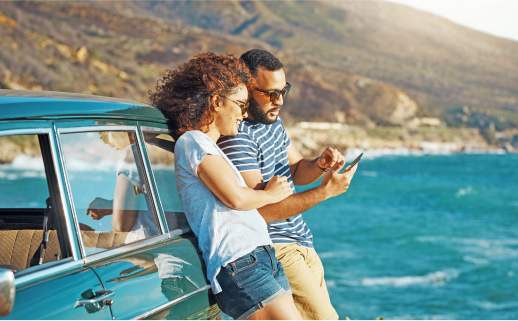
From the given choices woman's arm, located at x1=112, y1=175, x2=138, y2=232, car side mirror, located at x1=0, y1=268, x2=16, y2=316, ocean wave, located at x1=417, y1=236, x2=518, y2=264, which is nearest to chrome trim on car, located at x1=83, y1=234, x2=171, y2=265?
woman's arm, located at x1=112, y1=175, x2=138, y2=232

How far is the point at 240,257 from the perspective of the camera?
3277 millimetres

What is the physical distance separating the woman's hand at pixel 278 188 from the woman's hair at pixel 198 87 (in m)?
0.37

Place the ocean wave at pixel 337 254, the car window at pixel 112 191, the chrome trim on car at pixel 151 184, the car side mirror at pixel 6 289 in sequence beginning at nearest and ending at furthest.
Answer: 1. the car side mirror at pixel 6 289
2. the car window at pixel 112 191
3. the chrome trim on car at pixel 151 184
4. the ocean wave at pixel 337 254

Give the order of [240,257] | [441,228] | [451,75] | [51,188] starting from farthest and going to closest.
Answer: [451,75], [441,228], [240,257], [51,188]

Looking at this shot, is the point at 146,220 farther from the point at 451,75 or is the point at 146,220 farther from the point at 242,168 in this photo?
the point at 451,75

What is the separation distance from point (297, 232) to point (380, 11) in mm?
199509

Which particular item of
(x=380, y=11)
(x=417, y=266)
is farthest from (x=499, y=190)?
(x=380, y=11)

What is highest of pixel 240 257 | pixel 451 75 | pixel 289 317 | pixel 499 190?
pixel 451 75

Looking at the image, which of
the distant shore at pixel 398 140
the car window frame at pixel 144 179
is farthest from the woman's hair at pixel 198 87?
the distant shore at pixel 398 140

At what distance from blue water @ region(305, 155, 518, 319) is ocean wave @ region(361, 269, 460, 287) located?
0.04m

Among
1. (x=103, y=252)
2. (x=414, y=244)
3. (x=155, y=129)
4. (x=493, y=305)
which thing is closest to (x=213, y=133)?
(x=155, y=129)

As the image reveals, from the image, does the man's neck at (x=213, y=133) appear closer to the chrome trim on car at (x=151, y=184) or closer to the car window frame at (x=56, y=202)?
the chrome trim on car at (x=151, y=184)

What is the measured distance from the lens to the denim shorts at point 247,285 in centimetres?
326

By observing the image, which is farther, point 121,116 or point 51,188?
point 121,116
